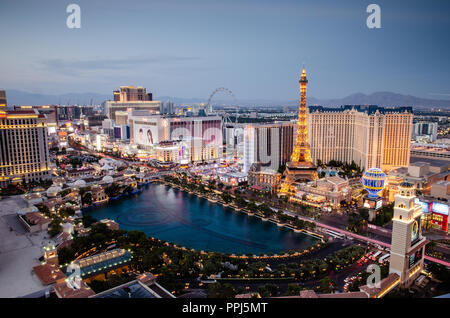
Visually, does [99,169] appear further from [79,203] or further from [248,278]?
[248,278]

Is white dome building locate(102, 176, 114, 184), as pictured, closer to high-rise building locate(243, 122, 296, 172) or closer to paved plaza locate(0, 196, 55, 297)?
paved plaza locate(0, 196, 55, 297)

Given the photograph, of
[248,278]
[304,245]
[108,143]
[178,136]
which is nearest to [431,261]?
[304,245]

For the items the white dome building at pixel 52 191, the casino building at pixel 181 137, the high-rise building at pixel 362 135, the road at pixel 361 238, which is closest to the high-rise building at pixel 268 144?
the high-rise building at pixel 362 135

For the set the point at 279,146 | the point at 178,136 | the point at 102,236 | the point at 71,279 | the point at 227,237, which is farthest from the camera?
the point at 178,136

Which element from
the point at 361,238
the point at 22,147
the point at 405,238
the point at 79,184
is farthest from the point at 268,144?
the point at 22,147

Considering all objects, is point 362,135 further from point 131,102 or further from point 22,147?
point 131,102

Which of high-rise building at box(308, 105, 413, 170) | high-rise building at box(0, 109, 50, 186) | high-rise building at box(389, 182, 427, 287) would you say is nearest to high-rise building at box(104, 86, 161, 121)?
high-rise building at box(0, 109, 50, 186)
